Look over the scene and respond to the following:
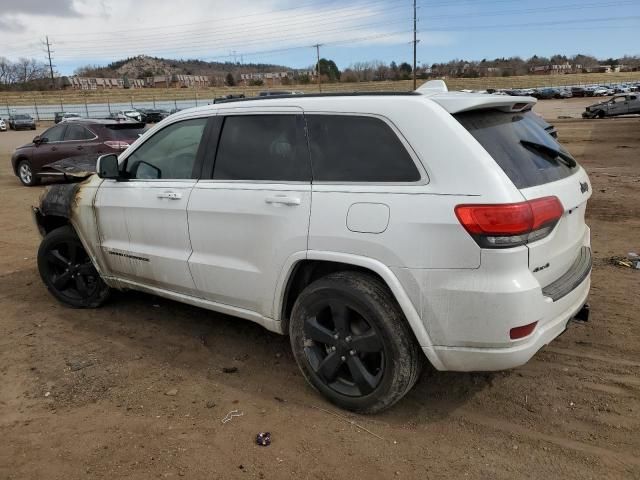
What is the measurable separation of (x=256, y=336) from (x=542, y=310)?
2.35m

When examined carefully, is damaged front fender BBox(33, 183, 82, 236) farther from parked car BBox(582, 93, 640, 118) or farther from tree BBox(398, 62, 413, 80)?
tree BBox(398, 62, 413, 80)

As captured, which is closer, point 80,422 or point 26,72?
point 80,422

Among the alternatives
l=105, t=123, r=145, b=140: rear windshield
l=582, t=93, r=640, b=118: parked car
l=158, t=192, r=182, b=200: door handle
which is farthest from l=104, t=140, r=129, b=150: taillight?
l=582, t=93, r=640, b=118: parked car

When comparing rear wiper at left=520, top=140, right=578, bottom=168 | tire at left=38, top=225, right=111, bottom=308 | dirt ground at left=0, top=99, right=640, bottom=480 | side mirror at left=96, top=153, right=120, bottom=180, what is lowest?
dirt ground at left=0, top=99, right=640, bottom=480

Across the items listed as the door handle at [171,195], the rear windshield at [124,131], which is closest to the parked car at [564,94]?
the rear windshield at [124,131]

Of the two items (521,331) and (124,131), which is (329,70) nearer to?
(124,131)

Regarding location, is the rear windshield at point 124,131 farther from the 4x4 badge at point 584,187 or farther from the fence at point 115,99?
the fence at point 115,99

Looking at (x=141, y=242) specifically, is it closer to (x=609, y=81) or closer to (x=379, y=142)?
(x=379, y=142)

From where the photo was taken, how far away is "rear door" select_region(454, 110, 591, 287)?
2.81 meters

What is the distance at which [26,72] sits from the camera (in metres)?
109

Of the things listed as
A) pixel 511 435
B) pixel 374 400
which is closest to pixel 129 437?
pixel 374 400

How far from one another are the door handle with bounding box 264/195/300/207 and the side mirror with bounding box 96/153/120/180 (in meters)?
1.59

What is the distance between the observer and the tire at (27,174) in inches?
558

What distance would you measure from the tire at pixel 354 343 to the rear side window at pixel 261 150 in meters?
0.73
